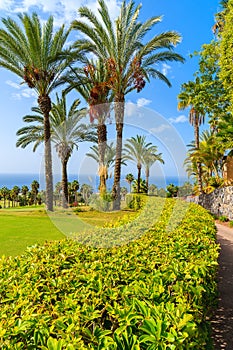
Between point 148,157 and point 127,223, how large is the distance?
25.2 metres

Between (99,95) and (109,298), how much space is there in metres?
18.7

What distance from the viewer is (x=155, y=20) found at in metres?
15.5

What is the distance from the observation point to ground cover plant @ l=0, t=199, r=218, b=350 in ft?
5.10

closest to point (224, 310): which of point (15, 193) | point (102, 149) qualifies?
point (102, 149)

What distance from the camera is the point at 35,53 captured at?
645 inches

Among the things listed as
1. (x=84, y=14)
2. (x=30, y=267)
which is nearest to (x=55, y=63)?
(x=84, y=14)

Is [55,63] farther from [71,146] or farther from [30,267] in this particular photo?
[30,267]

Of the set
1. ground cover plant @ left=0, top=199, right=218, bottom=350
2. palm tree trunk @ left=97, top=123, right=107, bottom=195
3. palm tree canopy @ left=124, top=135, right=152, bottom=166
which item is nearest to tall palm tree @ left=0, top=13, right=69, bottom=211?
palm tree trunk @ left=97, top=123, right=107, bottom=195

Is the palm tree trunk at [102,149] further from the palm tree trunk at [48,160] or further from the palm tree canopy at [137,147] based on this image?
the palm tree canopy at [137,147]

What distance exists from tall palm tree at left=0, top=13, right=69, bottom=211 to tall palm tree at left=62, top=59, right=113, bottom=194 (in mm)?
1509

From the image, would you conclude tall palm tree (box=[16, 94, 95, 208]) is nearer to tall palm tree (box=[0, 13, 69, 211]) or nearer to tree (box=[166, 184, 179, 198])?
tall palm tree (box=[0, 13, 69, 211])

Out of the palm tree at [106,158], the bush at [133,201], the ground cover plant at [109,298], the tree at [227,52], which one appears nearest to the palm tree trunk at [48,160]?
the palm tree at [106,158]

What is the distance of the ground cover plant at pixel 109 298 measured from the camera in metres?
1.56

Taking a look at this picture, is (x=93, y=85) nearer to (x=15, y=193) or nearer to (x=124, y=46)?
(x=124, y=46)
